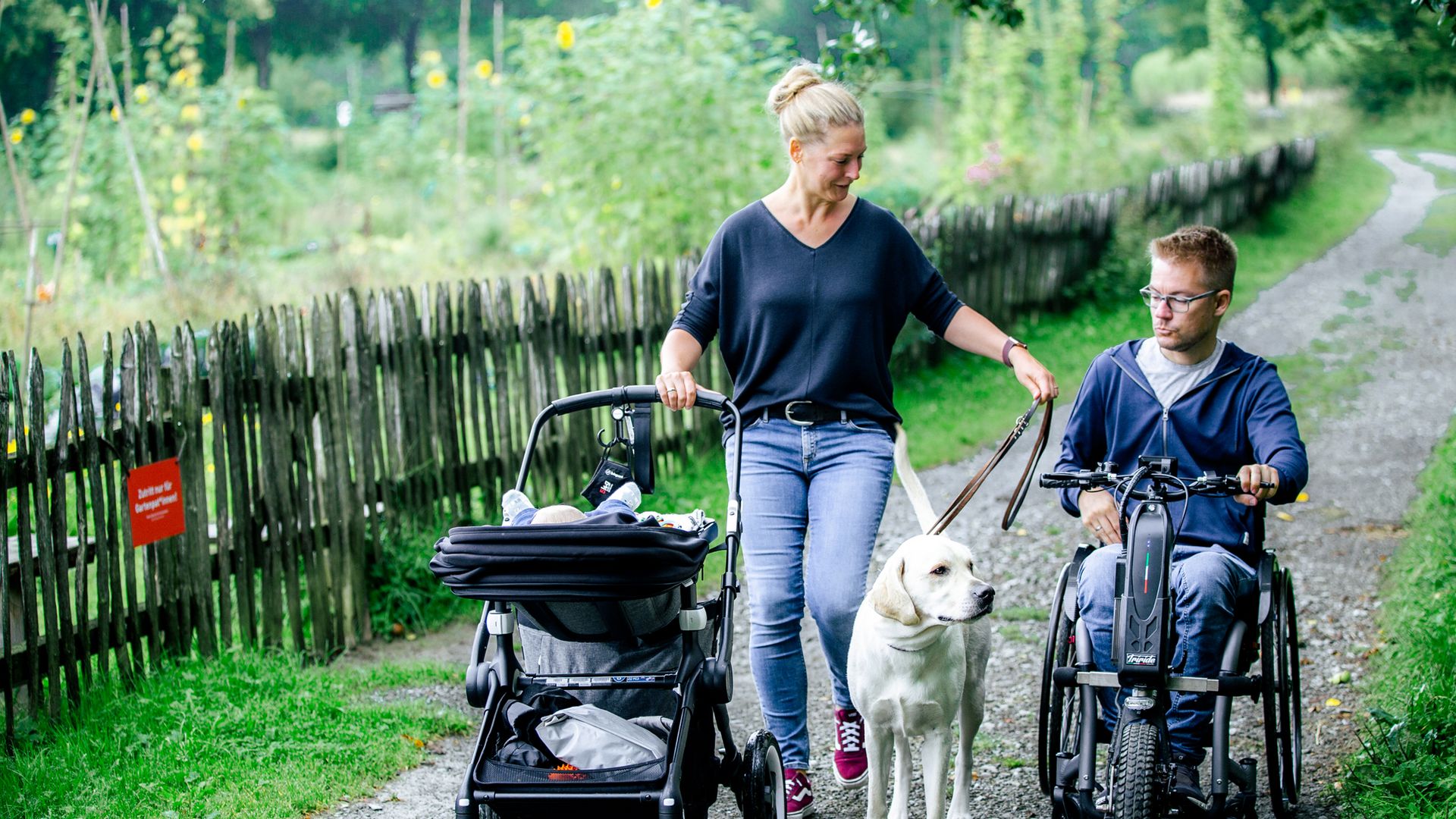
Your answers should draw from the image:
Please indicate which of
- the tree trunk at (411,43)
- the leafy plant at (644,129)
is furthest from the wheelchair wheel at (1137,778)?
the tree trunk at (411,43)

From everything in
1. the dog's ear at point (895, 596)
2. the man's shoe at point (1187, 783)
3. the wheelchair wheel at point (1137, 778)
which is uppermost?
the dog's ear at point (895, 596)

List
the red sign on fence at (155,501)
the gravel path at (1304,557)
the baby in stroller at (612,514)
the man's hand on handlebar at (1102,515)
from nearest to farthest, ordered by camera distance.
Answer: the baby in stroller at (612,514), the man's hand on handlebar at (1102,515), the gravel path at (1304,557), the red sign on fence at (155,501)

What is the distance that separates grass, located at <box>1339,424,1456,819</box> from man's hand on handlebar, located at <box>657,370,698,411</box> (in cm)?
228

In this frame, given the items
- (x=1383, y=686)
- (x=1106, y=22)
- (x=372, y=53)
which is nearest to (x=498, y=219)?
(x=372, y=53)

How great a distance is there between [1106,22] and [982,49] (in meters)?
6.22

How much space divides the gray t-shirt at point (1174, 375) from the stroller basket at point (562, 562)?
5.46 feet

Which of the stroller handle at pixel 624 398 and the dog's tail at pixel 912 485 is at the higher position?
the stroller handle at pixel 624 398

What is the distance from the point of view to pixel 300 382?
18.4ft

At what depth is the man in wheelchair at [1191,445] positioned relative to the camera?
11.1ft

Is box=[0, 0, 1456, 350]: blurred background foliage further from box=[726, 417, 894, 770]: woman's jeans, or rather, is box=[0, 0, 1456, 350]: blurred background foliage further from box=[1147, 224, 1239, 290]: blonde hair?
box=[726, 417, 894, 770]: woman's jeans

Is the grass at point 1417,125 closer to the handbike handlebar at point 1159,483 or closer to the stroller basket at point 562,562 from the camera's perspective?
the handbike handlebar at point 1159,483

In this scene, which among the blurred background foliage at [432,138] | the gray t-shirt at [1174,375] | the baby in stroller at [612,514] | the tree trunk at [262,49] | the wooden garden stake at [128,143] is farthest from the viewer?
the tree trunk at [262,49]

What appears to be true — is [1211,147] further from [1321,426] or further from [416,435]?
[416,435]

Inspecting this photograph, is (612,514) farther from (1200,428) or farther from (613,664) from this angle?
(1200,428)
